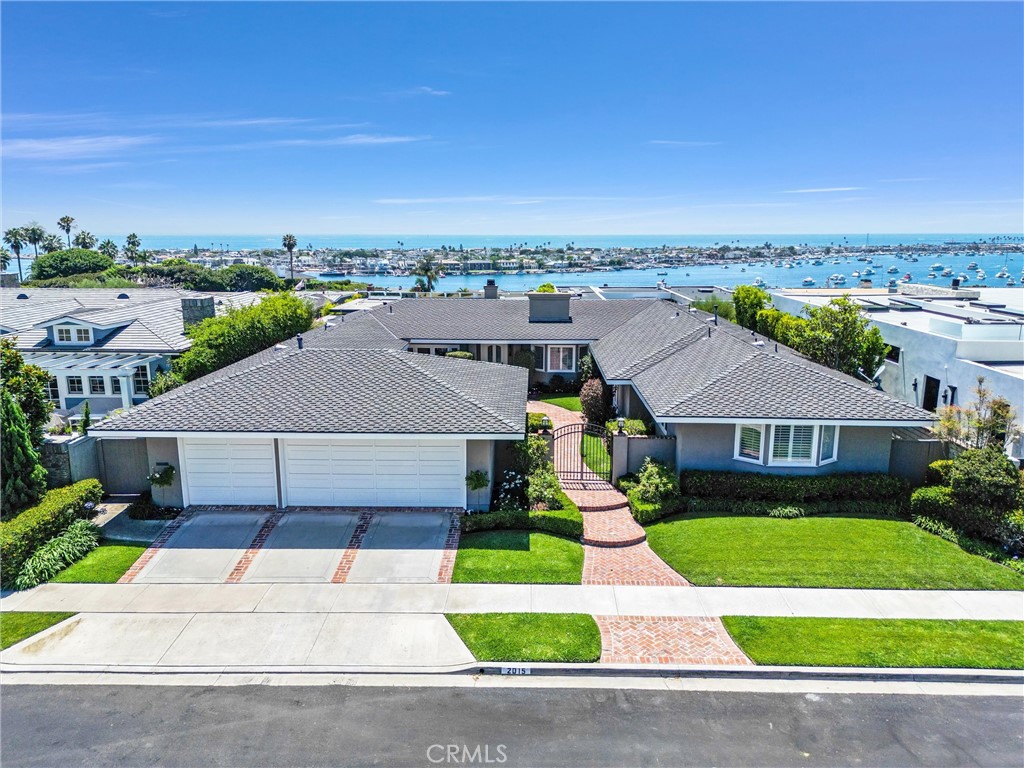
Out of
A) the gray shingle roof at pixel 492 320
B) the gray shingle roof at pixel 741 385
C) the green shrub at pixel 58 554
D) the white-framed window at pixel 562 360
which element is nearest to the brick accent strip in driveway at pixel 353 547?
the green shrub at pixel 58 554

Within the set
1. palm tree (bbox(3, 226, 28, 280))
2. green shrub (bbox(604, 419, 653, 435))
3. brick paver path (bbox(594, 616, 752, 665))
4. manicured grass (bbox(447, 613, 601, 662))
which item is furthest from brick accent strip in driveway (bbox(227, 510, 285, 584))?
palm tree (bbox(3, 226, 28, 280))

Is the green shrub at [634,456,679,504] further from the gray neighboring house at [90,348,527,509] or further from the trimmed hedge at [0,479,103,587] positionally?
the trimmed hedge at [0,479,103,587]

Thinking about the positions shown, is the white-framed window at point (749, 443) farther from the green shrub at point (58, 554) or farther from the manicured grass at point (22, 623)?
the green shrub at point (58, 554)

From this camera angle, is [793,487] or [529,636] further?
[793,487]

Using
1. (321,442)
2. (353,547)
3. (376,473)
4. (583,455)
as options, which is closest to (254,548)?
(353,547)

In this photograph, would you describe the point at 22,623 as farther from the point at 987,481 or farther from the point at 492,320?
the point at 492,320

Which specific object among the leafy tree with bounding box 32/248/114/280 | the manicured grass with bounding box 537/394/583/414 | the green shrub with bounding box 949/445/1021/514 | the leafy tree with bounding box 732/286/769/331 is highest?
the leafy tree with bounding box 32/248/114/280

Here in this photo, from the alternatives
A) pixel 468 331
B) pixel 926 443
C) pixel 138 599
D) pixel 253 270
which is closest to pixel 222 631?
pixel 138 599
